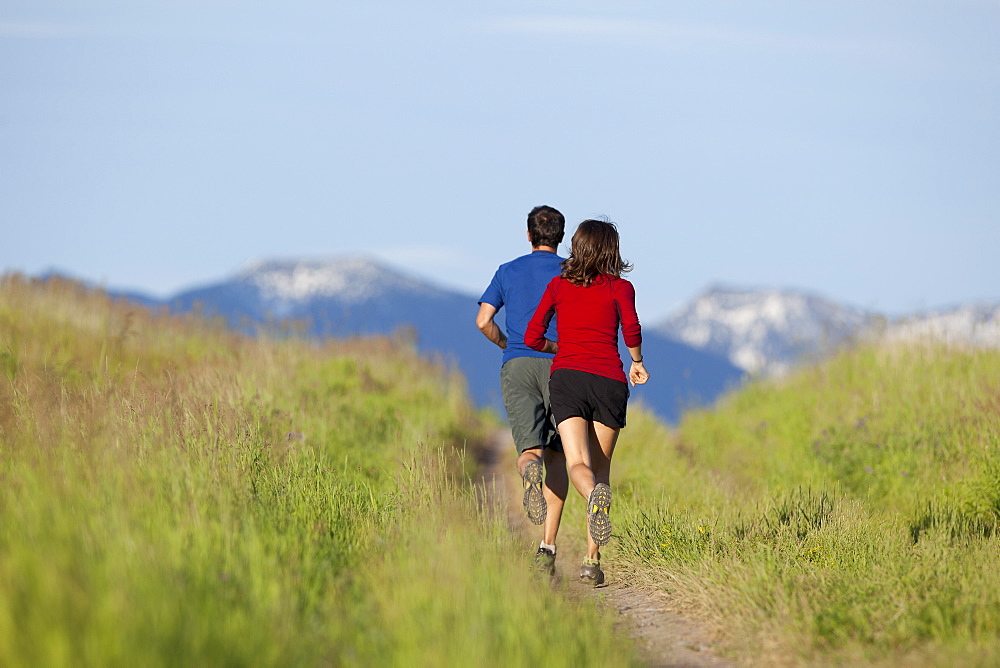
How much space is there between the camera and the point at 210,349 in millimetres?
14117

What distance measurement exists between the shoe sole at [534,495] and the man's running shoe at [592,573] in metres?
0.43

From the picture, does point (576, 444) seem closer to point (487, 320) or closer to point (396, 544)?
point (487, 320)

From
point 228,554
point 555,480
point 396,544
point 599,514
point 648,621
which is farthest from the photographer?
point 555,480

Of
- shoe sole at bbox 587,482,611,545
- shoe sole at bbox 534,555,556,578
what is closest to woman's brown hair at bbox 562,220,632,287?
shoe sole at bbox 587,482,611,545

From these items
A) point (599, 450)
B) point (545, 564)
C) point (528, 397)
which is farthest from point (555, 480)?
point (545, 564)

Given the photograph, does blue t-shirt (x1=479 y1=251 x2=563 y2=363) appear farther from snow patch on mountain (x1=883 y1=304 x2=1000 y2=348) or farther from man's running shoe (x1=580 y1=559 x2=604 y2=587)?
snow patch on mountain (x1=883 y1=304 x2=1000 y2=348)

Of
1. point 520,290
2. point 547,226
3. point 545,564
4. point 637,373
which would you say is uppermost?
point 547,226

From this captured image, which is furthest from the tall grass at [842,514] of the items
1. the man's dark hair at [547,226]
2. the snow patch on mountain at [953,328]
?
the man's dark hair at [547,226]

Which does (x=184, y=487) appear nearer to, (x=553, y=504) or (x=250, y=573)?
(x=250, y=573)

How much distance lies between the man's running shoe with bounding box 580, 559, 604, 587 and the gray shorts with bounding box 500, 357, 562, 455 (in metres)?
0.88

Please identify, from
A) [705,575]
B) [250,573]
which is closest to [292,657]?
[250,573]

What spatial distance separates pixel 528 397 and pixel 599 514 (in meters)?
1.14

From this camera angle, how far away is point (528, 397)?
6480 mm

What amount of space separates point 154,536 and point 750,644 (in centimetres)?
291
